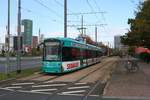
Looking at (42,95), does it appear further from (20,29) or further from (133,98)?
(20,29)

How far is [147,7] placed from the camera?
5706 centimetres

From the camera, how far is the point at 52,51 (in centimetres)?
3419

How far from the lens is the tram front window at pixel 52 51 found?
3394 centimetres

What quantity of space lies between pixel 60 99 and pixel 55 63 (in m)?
17.0

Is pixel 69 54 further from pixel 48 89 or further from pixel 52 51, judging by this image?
pixel 48 89

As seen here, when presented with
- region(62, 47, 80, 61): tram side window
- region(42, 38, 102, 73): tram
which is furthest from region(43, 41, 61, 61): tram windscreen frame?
region(62, 47, 80, 61): tram side window

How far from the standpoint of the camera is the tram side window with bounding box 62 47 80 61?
34.4 metres

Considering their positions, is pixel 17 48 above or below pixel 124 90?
above

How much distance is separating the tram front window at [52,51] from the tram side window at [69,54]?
23.2 inches

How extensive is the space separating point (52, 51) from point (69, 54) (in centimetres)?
217

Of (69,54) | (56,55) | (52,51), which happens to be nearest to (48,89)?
(56,55)

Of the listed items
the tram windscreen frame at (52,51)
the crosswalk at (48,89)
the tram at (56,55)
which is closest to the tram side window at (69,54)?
the tram at (56,55)

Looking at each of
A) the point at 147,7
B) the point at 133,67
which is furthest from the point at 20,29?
the point at 147,7

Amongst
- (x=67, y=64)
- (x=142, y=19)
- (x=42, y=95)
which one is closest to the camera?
(x=42, y=95)
